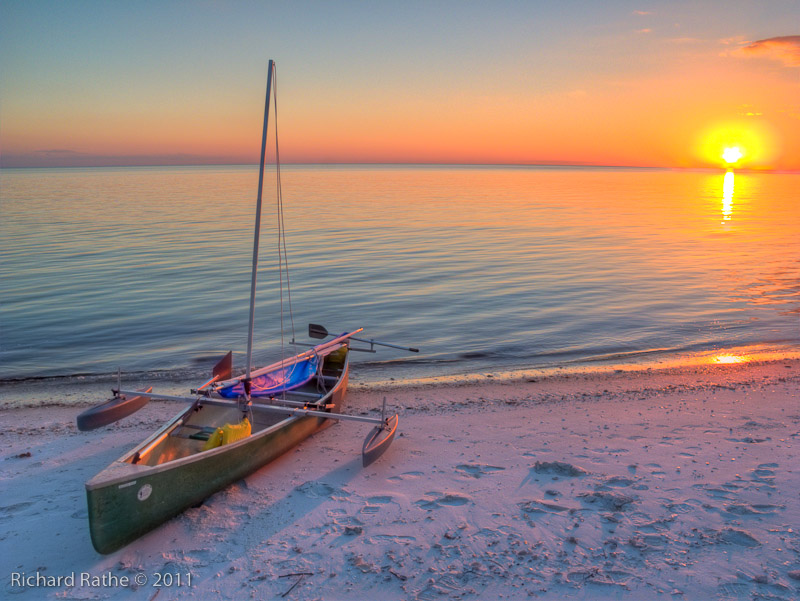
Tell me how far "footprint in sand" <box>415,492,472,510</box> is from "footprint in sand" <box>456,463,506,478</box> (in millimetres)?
744

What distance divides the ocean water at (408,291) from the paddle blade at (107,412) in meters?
5.60

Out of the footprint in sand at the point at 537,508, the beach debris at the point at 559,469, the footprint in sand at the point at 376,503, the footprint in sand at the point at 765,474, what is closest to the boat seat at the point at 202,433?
the footprint in sand at the point at 376,503

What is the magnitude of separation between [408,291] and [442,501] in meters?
17.0

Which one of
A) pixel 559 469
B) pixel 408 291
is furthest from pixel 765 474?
pixel 408 291

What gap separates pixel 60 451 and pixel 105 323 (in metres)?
11.2

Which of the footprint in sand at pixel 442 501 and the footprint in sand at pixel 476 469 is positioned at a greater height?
the footprint in sand at pixel 476 469

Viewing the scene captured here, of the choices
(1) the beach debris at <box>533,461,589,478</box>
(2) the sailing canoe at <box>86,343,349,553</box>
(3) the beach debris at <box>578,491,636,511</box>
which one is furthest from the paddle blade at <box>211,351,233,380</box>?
(3) the beach debris at <box>578,491,636,511</box>

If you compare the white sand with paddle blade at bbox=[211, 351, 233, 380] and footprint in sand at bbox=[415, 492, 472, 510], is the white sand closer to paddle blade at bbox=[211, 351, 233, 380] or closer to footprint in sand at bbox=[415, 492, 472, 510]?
footprint in sand at bbox=[415, 492, 472, 510]

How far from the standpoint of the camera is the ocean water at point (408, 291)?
1725 centimetres

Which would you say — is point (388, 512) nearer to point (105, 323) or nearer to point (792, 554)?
point (792, 554)

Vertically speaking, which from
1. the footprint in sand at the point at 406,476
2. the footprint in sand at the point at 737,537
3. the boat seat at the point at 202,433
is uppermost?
the boat seat at the point at 202,433

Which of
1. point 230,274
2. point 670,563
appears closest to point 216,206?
point 230,274

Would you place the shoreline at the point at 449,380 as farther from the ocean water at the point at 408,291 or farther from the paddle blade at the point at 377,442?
the paddle blade at the point at 377,442

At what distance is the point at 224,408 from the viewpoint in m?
10.5
